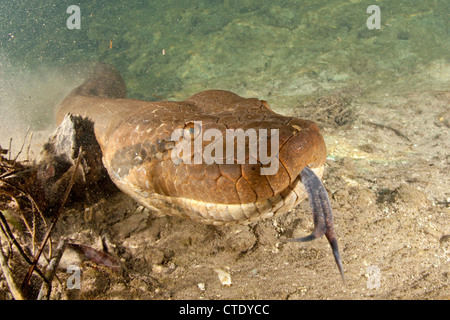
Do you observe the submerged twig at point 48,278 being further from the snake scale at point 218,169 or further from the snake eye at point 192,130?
the snake eye at point 192,130

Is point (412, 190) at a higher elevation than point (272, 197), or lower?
lower

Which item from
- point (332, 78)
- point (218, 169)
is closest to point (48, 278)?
point (218, 169)

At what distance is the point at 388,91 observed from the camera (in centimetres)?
675

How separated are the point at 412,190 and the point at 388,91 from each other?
5.00 meters

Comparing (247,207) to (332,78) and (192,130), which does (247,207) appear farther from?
(332,78)

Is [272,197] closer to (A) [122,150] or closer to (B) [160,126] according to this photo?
(B) [160,126]

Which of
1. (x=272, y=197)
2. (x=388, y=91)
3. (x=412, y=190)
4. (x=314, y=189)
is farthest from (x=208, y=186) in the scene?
(x=388, y=91)

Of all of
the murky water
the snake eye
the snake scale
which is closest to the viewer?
the snake scale

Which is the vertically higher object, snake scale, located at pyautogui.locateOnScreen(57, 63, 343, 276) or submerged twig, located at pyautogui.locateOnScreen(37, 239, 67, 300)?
snake scale, located at pyautogui.locateOnScreen(57, 63, 343, 276)

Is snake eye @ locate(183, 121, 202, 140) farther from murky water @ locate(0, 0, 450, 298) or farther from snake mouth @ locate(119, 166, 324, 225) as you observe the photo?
murky water @ locate(0, 0, 450, 298)

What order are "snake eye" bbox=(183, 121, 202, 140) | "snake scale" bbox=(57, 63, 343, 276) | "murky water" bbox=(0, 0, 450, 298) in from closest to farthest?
"snake scale" bbox=(57, 63, 343, 276) → "snake eye" bbox=(183, 121, 202, 140) → "murky water" bbox=(0, 0, 450, 298)

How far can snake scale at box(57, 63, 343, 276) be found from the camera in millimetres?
1606

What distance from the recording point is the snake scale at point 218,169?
1.61 m

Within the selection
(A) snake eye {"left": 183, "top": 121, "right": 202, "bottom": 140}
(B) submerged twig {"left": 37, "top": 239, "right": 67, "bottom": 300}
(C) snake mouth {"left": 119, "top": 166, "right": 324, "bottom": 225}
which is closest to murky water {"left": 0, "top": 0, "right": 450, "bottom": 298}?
(C) snake mouth {"left": 119, "top": 166, "right": 324, "bottom": 225}
